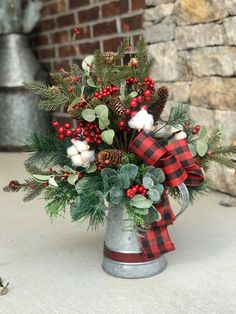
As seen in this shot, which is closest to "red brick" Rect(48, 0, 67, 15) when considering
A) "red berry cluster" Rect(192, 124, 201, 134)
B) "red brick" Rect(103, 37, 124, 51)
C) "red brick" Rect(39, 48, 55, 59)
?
"red brick" Rect(39, 48, 55, 59)

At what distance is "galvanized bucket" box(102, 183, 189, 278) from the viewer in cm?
124

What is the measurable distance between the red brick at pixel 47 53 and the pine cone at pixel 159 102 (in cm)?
216

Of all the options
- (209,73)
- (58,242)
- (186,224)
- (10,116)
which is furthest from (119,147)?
(10,116)

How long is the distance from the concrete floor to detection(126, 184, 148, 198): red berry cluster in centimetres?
25

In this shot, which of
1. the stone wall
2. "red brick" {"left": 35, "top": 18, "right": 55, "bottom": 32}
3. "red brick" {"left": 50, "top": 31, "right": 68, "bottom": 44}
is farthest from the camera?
"red brick" {"left": 35, "top": 18, "right": 55, "bottom": 32}

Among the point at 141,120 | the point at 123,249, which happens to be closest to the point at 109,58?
the point at 141,120

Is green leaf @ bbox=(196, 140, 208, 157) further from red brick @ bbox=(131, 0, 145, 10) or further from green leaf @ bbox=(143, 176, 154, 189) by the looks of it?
red brick @ bbox=(131, 0, 145, 10)

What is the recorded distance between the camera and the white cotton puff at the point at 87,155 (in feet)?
3.81

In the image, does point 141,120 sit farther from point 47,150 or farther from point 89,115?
point 47,150

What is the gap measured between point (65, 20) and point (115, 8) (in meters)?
0.59

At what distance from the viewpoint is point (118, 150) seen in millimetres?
1182

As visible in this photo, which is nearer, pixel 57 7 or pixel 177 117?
pixel 177 117

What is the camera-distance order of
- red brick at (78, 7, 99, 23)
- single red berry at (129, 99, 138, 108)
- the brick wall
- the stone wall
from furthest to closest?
red brick at (78, 7, 99, 23)
the brick wall
the stone wall
single red berry at (129, 99, 138, 108)

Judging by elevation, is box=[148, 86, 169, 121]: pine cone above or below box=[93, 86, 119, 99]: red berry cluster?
below
